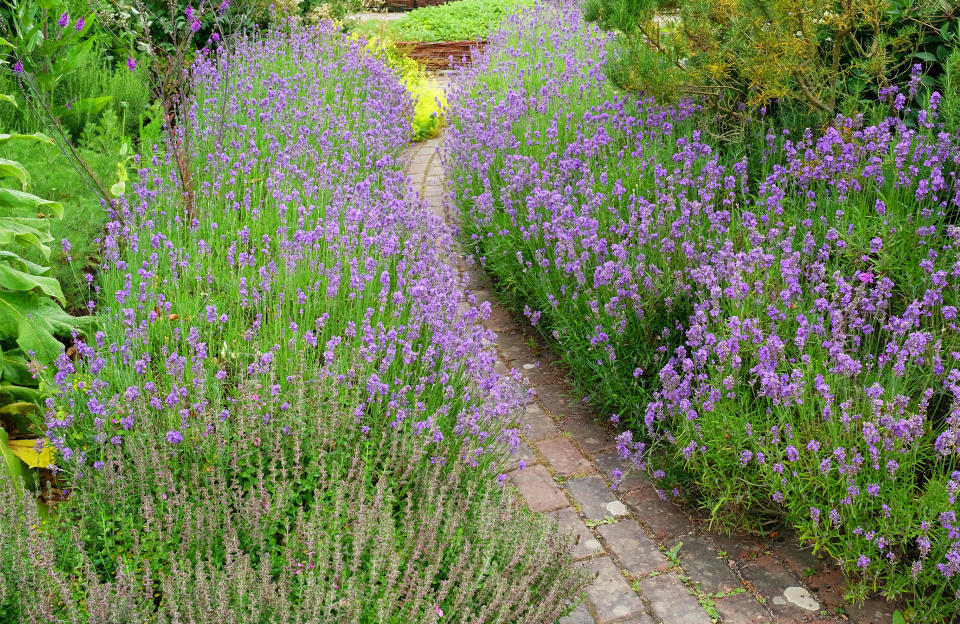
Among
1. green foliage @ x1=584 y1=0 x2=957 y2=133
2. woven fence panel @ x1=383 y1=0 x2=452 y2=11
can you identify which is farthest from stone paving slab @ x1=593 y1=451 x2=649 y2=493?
woven fence panel @ x1=383 y1=0 x2=452 y2=11

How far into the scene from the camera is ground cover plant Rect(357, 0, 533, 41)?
14430 mm

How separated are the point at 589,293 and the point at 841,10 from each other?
224 centimetres

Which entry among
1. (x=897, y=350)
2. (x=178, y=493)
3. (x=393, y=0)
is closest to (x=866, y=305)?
(x=897, y=350)

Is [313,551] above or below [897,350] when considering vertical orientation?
below

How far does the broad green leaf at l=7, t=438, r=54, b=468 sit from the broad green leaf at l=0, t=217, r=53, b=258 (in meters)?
0.78

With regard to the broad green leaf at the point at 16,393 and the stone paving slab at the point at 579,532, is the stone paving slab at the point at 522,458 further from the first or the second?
the broad green leaf at the point at 16,393

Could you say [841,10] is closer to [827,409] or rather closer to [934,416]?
[934,416]

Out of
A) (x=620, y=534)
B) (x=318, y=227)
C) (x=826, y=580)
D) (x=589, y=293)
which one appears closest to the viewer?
(x=826, y=580)

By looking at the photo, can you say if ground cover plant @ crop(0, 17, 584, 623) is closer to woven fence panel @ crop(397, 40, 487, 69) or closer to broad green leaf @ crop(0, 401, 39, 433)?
broad green leaf @ crop(0, 401, 39, 433)

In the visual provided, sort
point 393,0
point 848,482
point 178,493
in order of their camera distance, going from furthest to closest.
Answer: point 393,0 < point 848,482 < point 178,493

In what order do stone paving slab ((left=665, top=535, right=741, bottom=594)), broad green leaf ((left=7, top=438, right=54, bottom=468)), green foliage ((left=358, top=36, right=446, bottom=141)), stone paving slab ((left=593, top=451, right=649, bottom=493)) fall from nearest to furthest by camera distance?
broad green leaf ((left=7, top=438, right=54, bottom=468)) → stone paving slab ((left=665, top=535, right=741, bottom=594)) → stone paving slab ((left=593, top=451, right=649, bottom=493)) → green foliage ((left=358, top=36, right=446, bottom=141))

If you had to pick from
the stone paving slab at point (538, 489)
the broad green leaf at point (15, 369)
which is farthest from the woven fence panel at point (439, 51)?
the broad green leaf at point (15, 369)

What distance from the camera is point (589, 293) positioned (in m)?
4.02

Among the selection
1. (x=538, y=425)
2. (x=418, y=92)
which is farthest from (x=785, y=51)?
(x=418, y=92)
